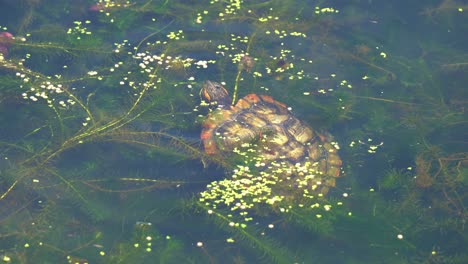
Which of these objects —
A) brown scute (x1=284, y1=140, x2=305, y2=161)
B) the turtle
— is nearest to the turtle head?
the turtle

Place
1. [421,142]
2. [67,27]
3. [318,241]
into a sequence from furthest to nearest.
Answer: [67,27] < [421,142] < [318,241]

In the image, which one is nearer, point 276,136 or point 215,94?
point 276,136

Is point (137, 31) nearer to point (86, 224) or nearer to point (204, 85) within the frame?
point (204, 85)

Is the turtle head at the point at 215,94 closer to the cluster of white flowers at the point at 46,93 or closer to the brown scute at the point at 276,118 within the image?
the brown scute at the point at 276,118

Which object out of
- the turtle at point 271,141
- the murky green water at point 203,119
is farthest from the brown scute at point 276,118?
the murky green water at point 203,119

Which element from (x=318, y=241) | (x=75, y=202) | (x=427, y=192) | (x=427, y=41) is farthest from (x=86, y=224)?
(x=427, y=41)

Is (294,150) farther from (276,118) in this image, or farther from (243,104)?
(243,104)

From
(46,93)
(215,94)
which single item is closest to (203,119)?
(215,94)
